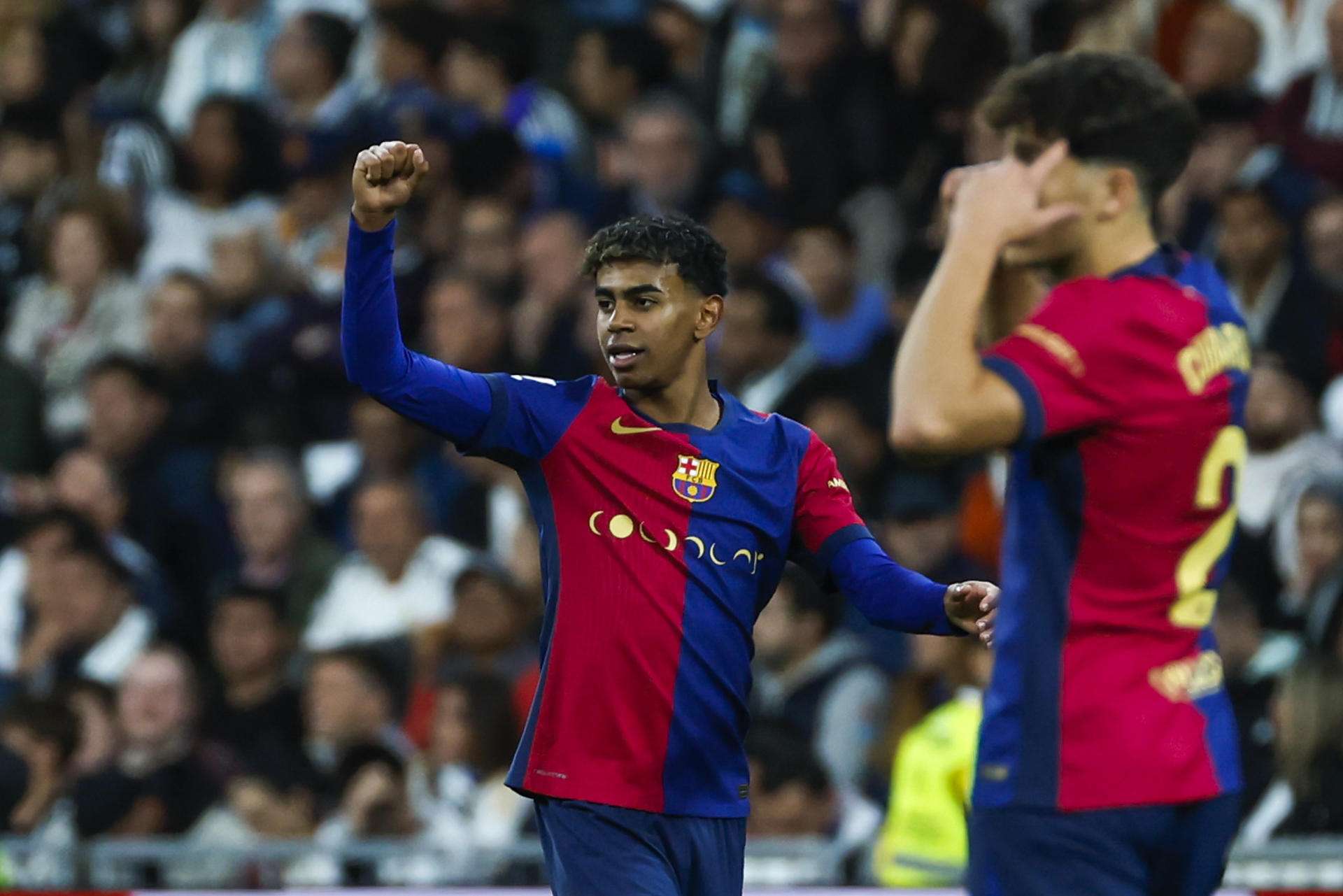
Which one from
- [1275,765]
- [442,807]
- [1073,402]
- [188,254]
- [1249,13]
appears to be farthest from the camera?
[188,254]

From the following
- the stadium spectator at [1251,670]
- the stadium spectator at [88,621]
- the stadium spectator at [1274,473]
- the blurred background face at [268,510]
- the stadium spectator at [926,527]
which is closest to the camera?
the stadium spectator at [1251,670]

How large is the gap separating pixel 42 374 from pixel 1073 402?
753 cm

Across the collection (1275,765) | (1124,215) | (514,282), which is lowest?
(1275,765)

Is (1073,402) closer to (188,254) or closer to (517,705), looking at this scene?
(517,705)

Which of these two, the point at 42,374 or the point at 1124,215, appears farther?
the point at 42,374

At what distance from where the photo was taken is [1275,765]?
665cm

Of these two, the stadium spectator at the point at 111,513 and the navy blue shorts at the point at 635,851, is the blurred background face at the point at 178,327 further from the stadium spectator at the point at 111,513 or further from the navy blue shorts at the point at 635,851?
the navy blue shorts at the point at 635,851

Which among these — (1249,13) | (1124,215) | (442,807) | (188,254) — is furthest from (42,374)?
(1124,215)

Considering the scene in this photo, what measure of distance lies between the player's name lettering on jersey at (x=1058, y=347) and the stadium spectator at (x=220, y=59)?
27.1 ft

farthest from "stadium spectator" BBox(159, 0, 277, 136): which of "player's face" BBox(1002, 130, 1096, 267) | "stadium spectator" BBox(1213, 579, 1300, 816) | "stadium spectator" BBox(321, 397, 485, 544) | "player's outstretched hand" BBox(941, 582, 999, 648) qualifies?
"player's face" BBox(1002, 130, 1096, 267)

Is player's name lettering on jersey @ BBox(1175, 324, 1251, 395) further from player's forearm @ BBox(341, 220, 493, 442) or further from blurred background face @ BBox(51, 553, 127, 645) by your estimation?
blurred background face @ BBox(51, 553, 127, 645)

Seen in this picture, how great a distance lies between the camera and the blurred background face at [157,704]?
7980 mm

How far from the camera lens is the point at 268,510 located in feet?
28.2

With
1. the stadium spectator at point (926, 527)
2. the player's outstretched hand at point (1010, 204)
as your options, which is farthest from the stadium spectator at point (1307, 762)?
the player's outstretched hand at point (1010, 204)
